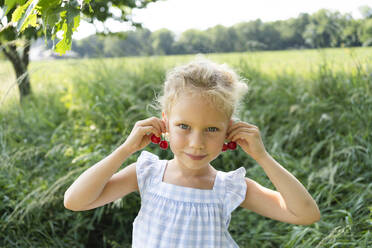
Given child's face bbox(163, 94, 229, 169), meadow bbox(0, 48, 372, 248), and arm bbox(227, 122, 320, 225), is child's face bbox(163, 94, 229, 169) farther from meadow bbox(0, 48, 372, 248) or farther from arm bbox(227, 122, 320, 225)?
meadow bbox(0, 48, 372, 248)

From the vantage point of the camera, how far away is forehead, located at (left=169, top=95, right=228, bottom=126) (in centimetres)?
156

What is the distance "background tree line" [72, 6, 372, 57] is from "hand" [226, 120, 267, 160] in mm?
3124

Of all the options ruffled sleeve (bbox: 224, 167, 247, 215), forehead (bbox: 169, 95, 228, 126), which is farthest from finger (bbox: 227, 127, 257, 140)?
ruffled sleeve (bbox: 224, 167, 247, 215)

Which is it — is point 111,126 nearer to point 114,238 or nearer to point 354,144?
point 114,238

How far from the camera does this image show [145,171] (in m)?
1.81

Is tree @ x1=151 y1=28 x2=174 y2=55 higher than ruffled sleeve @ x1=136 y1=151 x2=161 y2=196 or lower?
higher

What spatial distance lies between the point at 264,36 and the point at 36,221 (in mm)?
4193

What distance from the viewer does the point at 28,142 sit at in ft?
12.6

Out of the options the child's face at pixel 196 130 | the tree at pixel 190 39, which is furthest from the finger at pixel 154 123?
the tree at pixel 190 39

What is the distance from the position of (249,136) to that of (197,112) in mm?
278

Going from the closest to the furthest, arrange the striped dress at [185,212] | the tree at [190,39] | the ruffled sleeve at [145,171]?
the striped dress at [185,212], the ruffled sleeve at [145,171], the tree at [190,39]

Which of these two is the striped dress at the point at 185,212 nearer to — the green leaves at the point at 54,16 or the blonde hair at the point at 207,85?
the blonde hair at the point at 207,85

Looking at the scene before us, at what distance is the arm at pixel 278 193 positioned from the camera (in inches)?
64.4

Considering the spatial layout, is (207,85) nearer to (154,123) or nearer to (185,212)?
(154,123)
